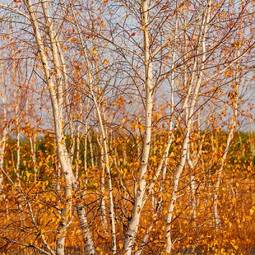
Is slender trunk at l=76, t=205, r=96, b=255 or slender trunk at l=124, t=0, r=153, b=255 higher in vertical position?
slender trunk at l=124, t=0, r=153, b=255

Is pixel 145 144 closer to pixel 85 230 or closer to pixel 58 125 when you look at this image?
pixel 58 125

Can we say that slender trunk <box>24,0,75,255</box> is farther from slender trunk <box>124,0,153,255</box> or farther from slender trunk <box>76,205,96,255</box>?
slender trunk <box>124,0,153,255</box>

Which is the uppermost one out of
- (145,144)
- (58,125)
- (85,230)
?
(58,125)

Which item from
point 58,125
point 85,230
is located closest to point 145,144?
point 58,125

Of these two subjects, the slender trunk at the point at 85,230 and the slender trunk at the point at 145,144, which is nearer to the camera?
the slender trunk at the point at 145,144

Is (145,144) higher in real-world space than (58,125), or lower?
lower

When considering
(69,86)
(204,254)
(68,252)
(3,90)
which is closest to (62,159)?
(69,86)

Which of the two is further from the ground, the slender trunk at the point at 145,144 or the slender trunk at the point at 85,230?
the slender trunk at the point at 145,144

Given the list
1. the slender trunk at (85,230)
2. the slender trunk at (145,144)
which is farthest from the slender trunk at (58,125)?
the slender trunk at (145,144)

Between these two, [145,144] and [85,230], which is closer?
[145,144]

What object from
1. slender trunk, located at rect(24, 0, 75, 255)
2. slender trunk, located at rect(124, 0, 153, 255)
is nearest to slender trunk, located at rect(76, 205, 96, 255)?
slender trunk, located at rect(24, 0, 75, 255)

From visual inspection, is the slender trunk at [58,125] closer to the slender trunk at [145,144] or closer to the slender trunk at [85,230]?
the slender trunk at [85,230]

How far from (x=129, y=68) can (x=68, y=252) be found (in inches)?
171

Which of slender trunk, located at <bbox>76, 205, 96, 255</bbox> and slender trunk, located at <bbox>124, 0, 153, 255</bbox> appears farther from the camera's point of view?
slender trunk, located at <bbox>76, 205, 96, 255</bbox>
